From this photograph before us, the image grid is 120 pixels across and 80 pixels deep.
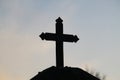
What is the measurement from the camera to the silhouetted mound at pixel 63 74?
6.42m

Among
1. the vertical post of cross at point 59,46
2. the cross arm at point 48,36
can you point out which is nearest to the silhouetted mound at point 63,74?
the vertical post of cross at point 59,46

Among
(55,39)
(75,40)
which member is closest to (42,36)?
(55,39)

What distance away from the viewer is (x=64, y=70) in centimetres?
650

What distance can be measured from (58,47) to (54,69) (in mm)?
1530

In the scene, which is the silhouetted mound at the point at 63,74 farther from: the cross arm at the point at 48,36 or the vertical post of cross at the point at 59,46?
the cross arm at the point at 48,36

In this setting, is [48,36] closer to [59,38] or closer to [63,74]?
[59,38]

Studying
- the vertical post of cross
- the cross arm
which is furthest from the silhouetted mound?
the cross arm

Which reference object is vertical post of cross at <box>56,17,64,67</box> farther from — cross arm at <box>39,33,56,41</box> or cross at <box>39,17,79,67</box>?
cross arm at <box>39,33,56,41</box>

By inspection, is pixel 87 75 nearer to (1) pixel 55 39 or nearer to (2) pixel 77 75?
(2) pixel 77 75

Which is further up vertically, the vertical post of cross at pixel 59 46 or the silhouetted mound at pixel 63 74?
the vertical post of cross at pixel 59 46

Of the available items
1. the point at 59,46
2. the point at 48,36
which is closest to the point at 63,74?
the point at 59,46

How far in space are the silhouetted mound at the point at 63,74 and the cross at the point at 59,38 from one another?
114 cm

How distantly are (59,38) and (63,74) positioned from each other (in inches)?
78.1

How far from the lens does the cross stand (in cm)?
781
